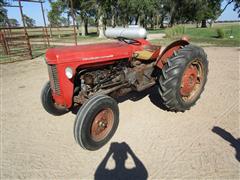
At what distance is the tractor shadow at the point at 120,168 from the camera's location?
7.39 feet

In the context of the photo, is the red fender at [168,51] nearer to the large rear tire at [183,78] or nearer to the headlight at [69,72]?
the large rear tire at [183,78]

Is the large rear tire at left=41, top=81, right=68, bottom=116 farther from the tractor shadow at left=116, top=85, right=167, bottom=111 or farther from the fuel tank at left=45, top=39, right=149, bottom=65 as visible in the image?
the tractor shadow at left=116, top=85, right=167, bottom=111

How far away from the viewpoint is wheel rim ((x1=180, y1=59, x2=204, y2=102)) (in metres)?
3.48

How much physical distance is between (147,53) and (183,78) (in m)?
0.78

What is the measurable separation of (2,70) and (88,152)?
669cm

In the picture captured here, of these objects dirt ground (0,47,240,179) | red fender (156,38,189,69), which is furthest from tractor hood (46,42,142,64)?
dirt ground (0,47,240,179)

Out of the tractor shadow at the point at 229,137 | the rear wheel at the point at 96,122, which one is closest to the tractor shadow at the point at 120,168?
the rear wheel at the point at 96,122

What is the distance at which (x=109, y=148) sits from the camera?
2.73 m

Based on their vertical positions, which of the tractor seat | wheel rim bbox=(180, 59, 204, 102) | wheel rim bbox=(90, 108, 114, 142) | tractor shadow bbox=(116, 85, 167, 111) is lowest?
tractor shadow bbox=(116, 85, 167, 111)

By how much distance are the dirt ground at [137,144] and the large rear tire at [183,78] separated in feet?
0.89

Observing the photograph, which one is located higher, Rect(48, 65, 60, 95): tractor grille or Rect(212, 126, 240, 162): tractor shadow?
Rect(48, 65, 60, 95): tractor grille

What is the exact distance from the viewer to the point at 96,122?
8.82ft

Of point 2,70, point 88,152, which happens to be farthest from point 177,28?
point 88,152

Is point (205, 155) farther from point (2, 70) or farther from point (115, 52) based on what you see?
point (2, 70)
